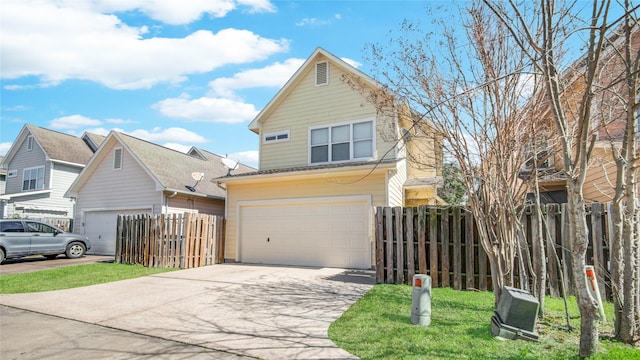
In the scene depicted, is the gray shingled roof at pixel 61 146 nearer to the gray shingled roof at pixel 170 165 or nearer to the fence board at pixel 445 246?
the gray shingled roof at pixel 170 165

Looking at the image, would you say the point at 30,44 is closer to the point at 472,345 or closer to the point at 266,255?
the point at 266,255

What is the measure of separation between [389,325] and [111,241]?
16.3 m

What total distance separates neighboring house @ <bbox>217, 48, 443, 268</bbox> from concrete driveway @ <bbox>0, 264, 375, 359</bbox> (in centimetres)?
194

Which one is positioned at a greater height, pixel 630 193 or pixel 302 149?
pixel 302 149

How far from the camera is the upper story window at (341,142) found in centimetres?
1281

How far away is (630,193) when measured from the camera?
4.26 meters

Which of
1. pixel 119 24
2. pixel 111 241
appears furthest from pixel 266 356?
pixel 111 241

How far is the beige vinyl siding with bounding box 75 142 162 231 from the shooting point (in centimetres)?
1614

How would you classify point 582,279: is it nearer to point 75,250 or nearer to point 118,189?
point 75,250

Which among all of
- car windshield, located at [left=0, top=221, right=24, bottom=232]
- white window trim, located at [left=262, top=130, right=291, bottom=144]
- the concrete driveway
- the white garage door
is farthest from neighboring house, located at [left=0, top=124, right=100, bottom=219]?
the concrete driveway

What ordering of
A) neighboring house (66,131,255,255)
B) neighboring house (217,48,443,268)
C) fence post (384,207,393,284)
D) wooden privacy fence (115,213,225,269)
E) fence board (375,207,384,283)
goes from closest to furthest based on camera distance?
fence post (384,207,393,284), fence board (375,207,384,283), neighboring house (217,48,443,268), wooden privacy fence (115,213,225,269), neighboring house (66,131,255,255)

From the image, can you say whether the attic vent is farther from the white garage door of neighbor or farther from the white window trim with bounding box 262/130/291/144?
the white garage door of neighbor

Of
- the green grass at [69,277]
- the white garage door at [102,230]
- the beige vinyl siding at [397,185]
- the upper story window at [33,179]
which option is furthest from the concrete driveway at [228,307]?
the upper story window at [33,179]

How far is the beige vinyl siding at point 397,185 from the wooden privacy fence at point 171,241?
6406mm
